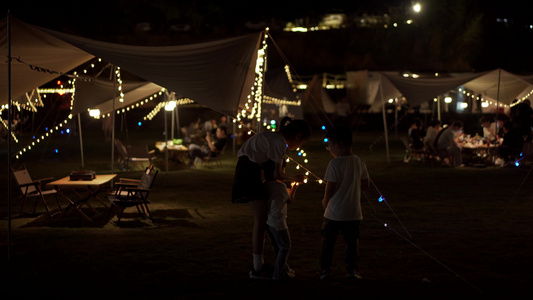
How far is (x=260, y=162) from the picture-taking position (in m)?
5.71

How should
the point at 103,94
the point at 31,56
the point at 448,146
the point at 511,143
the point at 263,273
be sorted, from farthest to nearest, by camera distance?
the point at 103,94 < the point at 448,146 < the point at 511,143 < the point at 31,56 < the point at 263,273

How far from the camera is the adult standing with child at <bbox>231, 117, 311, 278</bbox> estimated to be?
5.65 meters

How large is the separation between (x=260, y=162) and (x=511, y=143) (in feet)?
40.3

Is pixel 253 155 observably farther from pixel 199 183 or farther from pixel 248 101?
pixel 199 183

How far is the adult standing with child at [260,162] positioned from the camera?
18.5ft

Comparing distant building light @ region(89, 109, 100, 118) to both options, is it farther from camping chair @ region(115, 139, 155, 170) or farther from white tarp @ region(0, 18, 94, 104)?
white tarp @ region(0, 18, 94, 104)

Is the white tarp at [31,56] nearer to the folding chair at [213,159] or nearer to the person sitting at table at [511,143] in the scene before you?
the folding chair at [213,159]

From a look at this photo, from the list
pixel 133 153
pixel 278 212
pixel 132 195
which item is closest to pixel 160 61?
pixel 132 195

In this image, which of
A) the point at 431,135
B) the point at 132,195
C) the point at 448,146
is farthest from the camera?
the point at 431,135

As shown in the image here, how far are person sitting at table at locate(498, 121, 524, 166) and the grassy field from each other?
3.63 m

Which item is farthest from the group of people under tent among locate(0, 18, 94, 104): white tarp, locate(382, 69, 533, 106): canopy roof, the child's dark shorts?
the child's dark shorts

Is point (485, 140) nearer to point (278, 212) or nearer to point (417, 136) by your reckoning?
point (417, 136)

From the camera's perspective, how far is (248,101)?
11.8 meters

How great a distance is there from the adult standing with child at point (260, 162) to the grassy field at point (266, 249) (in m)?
0.72
